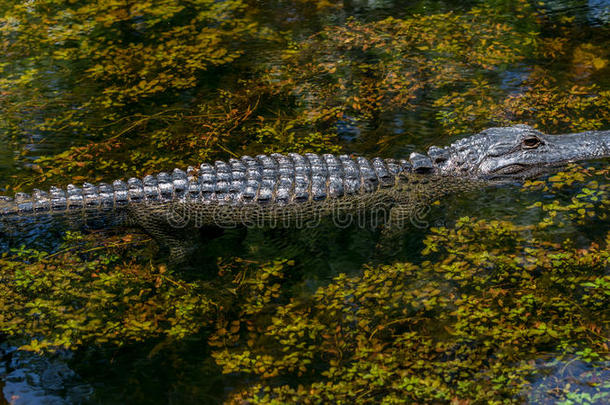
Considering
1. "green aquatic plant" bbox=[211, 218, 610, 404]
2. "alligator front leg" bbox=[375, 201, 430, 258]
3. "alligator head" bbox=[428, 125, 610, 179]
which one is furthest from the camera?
"alligator head" bbox=[428, 125, 610, 179]

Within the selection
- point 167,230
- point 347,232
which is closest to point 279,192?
point 347,232

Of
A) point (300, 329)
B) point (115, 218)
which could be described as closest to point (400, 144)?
point (300, 329)

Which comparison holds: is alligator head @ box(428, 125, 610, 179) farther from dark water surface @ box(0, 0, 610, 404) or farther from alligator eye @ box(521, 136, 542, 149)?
dark water surface @ box(0, 0, 610, 404)

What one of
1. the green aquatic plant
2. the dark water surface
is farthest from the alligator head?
the green aquatic plant

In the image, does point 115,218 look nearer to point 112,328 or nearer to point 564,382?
point 112,328

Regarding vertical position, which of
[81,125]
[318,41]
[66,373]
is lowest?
[66,373]

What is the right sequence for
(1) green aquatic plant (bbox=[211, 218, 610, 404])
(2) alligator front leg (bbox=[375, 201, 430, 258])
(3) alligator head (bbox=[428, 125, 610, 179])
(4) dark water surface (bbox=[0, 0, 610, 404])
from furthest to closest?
(3) alligator head (bbox=[428, 125, 610, 179])
(2) alligator front leg (bbox=[375, 201, 430, 258])
(4) dark water surface (bbox=[0, 0, 610, 404])
(1) green aquatic plant (bbox=[211, 218, 610, 404])
